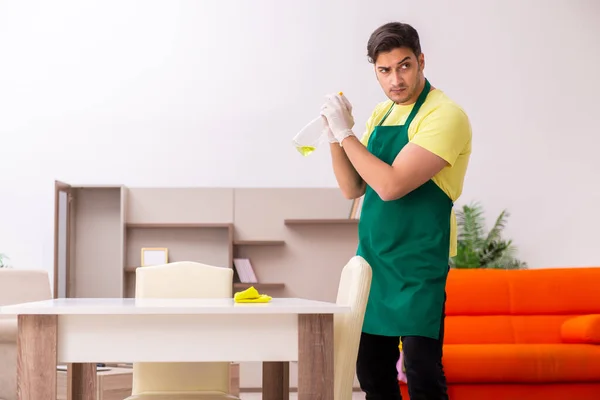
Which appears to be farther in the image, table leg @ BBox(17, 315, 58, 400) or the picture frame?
the picture frame

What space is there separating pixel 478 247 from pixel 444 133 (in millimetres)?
4079

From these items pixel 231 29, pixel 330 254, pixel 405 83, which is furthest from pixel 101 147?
pixel 405 83

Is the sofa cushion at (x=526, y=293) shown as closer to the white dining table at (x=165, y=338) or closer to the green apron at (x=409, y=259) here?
the green apron at (x=409, y=259)

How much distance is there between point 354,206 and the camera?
19.6 ft

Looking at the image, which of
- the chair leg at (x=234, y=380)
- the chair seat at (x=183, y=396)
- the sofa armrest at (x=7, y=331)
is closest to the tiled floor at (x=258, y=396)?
the chair leg at (x=234, y=380)

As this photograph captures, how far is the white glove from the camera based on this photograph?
2162 mm

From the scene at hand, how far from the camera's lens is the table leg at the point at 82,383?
2.58 meters

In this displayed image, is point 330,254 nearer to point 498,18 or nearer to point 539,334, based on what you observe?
point 539,334

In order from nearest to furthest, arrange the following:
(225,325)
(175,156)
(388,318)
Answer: (225,325) < (388,318) < (175,156)

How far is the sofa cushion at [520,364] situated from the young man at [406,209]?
2.18m

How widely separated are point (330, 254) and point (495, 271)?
1.45 m

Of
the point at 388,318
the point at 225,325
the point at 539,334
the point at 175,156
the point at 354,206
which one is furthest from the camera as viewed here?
the point at 175,156

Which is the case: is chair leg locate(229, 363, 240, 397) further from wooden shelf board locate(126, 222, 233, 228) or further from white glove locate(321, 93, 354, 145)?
white glove locate(321, 93, 354, 145)

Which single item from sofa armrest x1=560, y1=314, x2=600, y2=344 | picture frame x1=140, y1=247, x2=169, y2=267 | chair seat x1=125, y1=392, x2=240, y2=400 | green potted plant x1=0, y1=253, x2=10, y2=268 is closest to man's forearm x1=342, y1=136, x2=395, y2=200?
chair seat x1=125, y1=392, x2=240, y2=400
